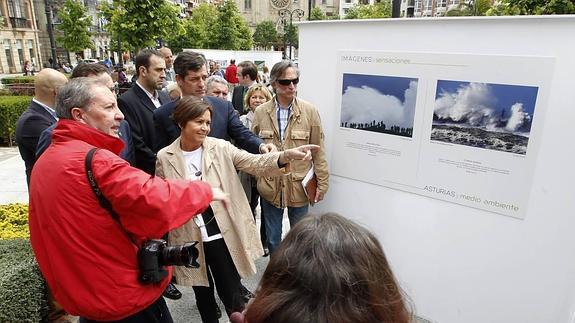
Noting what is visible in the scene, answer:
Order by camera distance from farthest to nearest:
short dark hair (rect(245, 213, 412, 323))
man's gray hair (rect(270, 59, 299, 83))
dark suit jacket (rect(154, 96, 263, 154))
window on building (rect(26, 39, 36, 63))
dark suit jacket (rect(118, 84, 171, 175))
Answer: window on building (rect(26, 39, 36, 63)) → man's gray hair (rect(270, 59, 299, 83)) → dark suit jacket (rect(118, 84, 171, 175)) → dark suit jacket (rect(154, 96, 263, 154)) → short dark hair (rect(245, 213, 412, 323))

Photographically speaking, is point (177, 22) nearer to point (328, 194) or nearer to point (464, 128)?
point (328, 194)

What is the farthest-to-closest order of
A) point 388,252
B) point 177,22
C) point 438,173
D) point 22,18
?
point 22,18
point 177,22
point 388,252
point 438,173

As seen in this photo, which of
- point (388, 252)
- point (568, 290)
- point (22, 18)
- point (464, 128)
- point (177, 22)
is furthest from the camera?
point (22, 18)

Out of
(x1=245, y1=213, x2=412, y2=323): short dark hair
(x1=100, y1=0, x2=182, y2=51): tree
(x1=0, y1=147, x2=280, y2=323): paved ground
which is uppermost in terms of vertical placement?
(x1=100, y1=0, x2=182, y2=51): tree

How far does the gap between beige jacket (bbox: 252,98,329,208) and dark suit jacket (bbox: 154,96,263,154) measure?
30 centimetres

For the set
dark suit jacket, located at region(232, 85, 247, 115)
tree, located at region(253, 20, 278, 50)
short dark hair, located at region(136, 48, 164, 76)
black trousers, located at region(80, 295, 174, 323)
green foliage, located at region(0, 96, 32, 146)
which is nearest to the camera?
black trousers, located at region(80, 295, 174, 323)

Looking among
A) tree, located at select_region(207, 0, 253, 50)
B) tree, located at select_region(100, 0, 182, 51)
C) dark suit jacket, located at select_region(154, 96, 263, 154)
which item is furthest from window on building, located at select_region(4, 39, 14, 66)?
dark suit jacket, located at select_region(154, 96, 263, 154)

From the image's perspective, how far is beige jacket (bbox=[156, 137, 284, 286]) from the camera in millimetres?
2666

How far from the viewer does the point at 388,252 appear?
3.30 meters

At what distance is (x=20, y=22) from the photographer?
1554 inches

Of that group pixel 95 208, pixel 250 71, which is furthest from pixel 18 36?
pixel 95 208

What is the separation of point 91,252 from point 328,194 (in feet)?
7.17

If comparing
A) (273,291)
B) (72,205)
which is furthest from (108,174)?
(273,291)

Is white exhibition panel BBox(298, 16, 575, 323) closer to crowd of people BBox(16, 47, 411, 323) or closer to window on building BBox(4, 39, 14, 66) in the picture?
crowd of people BBox(16, 47, 411, 323)
